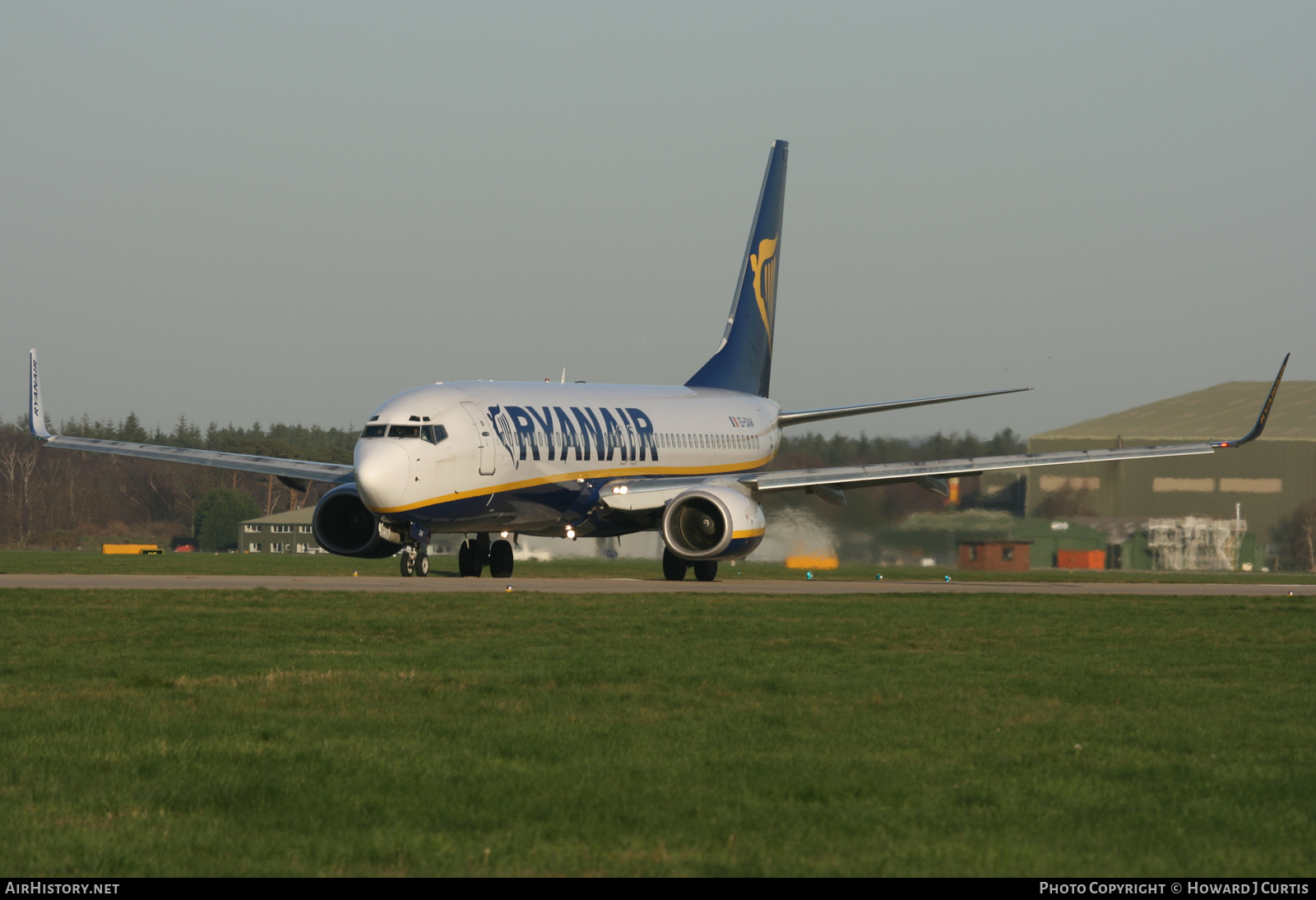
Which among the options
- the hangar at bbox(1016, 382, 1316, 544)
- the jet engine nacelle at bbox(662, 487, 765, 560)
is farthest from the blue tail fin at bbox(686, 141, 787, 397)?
the hangar at bbox(1016, 382, 1316, 544)

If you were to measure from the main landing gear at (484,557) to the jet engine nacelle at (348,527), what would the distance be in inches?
83.2

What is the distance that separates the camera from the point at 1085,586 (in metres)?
36.3

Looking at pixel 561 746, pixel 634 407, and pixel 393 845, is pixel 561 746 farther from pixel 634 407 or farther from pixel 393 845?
pixel 634 407

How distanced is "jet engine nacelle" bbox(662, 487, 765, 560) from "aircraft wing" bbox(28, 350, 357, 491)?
7.58 meters

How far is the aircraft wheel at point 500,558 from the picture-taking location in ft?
125

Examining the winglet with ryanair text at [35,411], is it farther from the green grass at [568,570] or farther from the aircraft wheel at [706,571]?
the aircraft wheel at [706,571]

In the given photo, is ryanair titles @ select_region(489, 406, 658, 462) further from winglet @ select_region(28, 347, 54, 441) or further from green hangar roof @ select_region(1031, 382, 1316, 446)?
green hangar roof @ select_region(1031, 382, 1316, 446)

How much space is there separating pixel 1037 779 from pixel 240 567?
38694 mm

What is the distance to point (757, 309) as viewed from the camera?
47531 mm

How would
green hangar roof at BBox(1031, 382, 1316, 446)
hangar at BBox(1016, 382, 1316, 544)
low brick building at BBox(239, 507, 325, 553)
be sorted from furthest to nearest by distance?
low brick building at BBox(239, 507, 325, 553) → green hangar roof at BBox(1031, 382, 1316, 446) → hangar at BBox(1016, 382, 1316, 544)

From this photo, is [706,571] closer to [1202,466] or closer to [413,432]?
[413,432]

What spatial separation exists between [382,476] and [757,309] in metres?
18.6

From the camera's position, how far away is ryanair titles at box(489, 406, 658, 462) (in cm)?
3453

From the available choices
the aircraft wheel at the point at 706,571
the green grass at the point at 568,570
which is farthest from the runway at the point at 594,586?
the green grass at the point at 568,570
